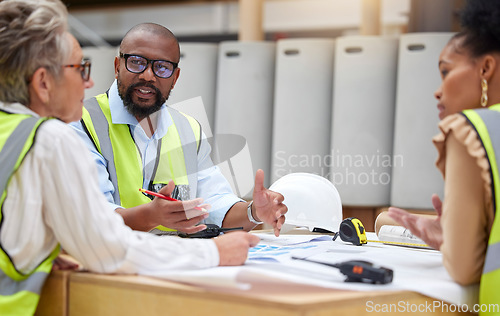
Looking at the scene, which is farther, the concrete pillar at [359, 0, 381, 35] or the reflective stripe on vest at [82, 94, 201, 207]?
the concrete pillar at [359, 0, 381, 35]

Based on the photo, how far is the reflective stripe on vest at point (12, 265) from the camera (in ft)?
3.19

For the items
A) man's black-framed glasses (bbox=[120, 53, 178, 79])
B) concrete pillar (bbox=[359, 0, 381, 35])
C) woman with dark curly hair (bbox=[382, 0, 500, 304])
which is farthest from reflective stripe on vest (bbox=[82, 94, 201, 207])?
concrete pillar (bbox=[359, 0, 381, 35])

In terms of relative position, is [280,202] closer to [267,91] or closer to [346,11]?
[267,91]

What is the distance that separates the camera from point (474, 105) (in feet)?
4.01

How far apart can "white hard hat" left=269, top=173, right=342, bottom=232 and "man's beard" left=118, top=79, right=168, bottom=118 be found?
547 millimetres

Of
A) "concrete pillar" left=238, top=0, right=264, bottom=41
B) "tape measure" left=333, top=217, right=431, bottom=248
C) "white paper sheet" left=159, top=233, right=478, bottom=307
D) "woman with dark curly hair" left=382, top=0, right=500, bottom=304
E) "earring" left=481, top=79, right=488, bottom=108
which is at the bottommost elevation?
"tape measure" left=333, top=217, right=431, bottom=248

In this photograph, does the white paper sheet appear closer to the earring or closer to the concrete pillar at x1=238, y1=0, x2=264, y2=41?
the earring

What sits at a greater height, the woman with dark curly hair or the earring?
the earring

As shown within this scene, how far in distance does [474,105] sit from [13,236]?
938mm

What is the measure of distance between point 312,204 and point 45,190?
3.17 ft

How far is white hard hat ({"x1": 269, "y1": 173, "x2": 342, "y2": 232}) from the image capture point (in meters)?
1.76

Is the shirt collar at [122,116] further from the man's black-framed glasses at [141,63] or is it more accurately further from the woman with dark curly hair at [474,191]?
the woman with dark curly hair at [474,191]

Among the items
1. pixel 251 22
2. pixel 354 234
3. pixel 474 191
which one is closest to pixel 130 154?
pixel 354 234

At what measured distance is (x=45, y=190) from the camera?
0.98 m
